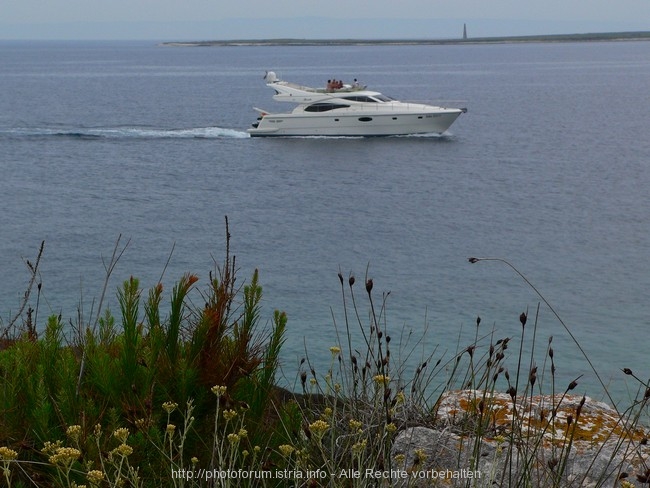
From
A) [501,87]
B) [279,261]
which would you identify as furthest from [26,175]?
[501,87]

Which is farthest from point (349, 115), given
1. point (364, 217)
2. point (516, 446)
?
point (516, 446)

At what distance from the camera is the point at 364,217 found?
3031 cm

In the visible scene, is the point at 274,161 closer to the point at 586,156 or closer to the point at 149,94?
the point at 586,156

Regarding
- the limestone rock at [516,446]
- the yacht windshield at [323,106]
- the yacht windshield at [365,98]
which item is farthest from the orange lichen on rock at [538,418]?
the yacht windshield at [323,106]

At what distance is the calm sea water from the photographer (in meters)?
18.9

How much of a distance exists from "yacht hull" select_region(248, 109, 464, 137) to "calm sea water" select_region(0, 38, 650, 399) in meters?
0.51

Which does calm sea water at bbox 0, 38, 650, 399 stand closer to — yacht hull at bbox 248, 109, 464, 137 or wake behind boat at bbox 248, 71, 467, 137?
yacht hull at bbox 248, 109, 464, 137

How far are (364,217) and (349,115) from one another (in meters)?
15.5

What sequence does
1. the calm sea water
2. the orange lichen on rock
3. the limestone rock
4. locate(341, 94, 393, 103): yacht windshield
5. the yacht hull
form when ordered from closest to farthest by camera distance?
the limestone rock
the orange lichen on rock
the calm sea water
locate(341, 94, 393, 103): yacht windshield
the yacht hull

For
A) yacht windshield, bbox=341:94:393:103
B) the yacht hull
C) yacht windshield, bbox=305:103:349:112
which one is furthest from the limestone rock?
yacht windshield, bbox=305:103:349:112

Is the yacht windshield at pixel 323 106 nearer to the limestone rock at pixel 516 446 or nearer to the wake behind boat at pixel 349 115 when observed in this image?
the wake behind boat at pixel 349 115

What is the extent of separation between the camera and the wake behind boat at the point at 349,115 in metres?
45.1

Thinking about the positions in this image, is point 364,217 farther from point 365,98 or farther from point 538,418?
point 538,418

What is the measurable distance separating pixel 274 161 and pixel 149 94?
146 ft
